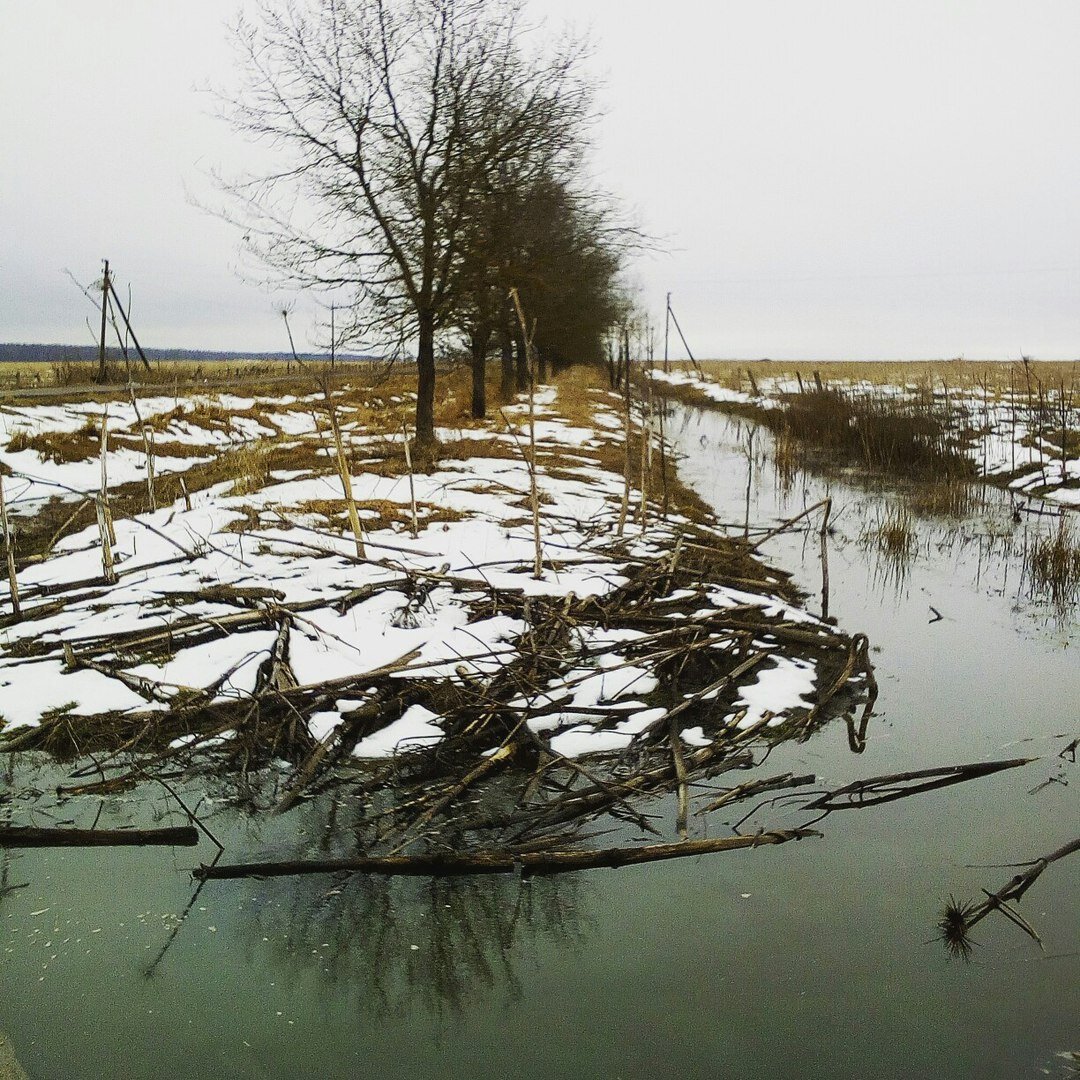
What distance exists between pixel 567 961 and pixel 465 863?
704 mm

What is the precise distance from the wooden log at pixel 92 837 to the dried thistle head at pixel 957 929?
3.36 meters

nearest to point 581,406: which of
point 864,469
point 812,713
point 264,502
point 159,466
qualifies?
point 864,469

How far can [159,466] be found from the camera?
54.8 feet

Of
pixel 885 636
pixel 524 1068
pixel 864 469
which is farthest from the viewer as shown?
pixel 864 469

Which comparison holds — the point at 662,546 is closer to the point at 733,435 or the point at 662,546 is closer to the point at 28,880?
the point at 28,880

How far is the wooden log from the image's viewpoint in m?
4.34

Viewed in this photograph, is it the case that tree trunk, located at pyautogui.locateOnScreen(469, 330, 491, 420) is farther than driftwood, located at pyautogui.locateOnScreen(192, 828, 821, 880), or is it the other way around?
tree trunk, located at pyautogui.locateOnScreen(469, 330, 491, 420)

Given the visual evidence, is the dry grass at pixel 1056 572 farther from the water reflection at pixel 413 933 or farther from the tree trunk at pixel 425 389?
the tree trunk at pixel 425 389

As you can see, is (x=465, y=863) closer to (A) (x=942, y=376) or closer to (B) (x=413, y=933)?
(B) (x=413, y=933)

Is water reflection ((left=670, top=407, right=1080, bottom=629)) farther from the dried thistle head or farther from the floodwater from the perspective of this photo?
the dried thistle head

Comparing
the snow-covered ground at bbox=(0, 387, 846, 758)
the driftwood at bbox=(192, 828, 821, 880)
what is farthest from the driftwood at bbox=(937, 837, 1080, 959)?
the snow-covered ground at bbox=(0, 387, 846, 758)

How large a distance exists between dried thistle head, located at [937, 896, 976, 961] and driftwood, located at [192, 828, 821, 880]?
1.04 metres

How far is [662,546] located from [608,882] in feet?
19.1

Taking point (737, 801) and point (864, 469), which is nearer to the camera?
point (737, 801)
